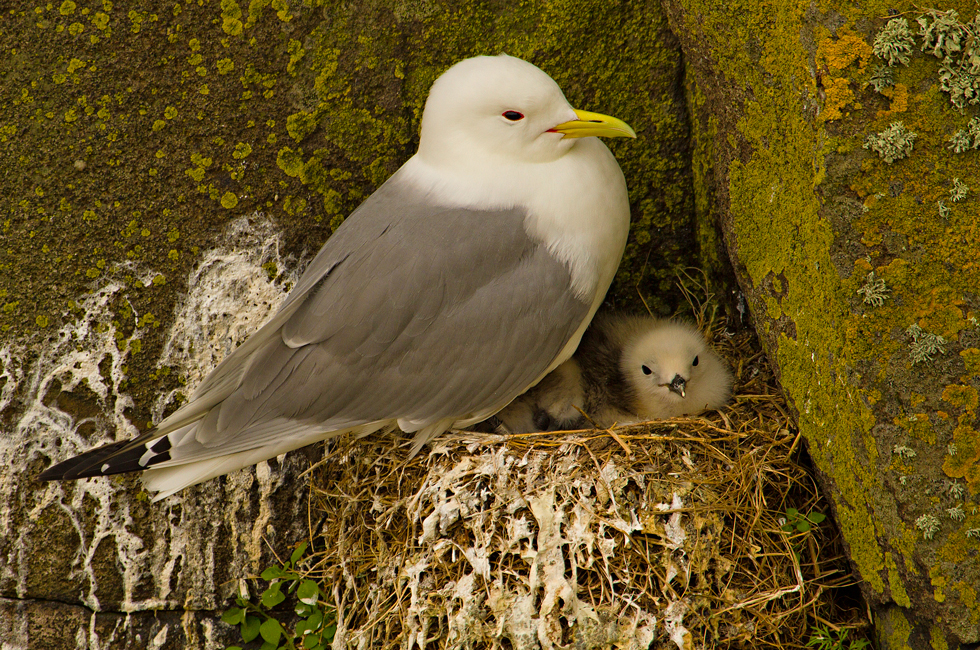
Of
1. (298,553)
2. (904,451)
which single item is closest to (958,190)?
(904,451)

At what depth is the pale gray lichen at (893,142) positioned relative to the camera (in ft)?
5.22

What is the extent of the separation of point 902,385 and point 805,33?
75 cm

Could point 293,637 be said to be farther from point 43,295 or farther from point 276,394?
point 43,295

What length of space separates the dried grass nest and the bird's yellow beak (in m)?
0.77

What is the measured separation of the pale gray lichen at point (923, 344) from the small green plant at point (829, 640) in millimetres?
722

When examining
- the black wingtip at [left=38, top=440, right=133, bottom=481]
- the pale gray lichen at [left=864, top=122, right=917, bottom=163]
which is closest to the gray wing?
the black wingtip at [left=38, top=440, right=133, bottom=481]

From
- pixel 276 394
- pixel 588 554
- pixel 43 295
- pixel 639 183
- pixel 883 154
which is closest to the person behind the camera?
pixel 883 154

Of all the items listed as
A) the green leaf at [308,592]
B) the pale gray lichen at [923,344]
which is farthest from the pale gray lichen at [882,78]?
the green leaf at [308,592]

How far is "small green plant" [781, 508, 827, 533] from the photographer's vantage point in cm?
199

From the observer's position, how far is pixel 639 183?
2490mm

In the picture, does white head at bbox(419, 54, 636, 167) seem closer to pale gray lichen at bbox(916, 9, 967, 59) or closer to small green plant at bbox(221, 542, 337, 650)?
pale gray lichen at bbox(916, 9, 967, 59)

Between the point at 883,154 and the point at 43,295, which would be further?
the point at 43,295

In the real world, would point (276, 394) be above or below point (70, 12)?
below

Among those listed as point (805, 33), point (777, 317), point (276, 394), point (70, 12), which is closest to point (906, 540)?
point (777, 317)
